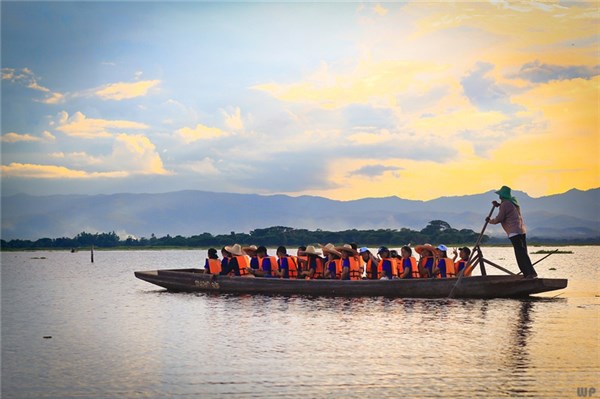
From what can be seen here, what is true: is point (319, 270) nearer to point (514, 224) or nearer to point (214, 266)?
point (214, 266)

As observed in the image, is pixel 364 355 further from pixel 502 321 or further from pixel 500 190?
pixel 500 190

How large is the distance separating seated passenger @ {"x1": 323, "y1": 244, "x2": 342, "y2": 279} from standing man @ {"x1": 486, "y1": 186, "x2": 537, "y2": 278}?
17.0 ft

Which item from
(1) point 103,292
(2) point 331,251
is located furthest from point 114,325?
(1) point 103,292

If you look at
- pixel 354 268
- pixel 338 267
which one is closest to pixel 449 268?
pixel 354 268

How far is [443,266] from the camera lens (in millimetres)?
24969

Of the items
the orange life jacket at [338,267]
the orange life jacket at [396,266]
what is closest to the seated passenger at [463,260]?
the orange life jacket at [396,266]

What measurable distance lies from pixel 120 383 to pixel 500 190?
14.6 meters

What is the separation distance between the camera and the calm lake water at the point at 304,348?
12922mm

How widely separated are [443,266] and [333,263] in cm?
365

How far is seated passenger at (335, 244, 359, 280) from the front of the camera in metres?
25.8

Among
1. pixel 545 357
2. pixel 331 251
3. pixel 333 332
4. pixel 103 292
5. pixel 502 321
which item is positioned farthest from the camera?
pixel 103 292

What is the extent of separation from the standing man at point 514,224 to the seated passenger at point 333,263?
5179 mm

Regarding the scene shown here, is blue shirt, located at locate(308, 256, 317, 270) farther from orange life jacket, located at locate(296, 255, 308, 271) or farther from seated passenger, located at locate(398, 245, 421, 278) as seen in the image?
seated passenger, located at locate(398, 245, 421, 278)

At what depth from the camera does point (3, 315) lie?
2675cm
